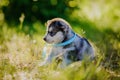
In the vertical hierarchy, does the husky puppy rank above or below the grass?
above

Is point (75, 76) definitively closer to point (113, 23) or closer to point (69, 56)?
point (69, 56)

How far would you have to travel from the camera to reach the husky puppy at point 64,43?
11.7ft

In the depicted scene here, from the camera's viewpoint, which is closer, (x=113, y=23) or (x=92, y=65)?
(x=92, y=65)

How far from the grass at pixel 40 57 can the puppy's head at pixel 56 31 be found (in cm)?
Answer: 16

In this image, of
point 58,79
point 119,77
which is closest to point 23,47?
point 58,79

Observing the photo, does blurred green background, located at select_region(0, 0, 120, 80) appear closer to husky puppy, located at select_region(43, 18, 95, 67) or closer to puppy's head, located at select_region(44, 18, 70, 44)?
husky puppy, located at select_region(43, 18, 95, 67)

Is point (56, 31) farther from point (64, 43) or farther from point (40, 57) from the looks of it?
point (40, 57)

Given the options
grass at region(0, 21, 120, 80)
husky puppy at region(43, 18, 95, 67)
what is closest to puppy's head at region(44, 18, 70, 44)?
husky puppy at region(43, 18, 95, 67)

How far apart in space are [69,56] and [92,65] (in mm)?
151

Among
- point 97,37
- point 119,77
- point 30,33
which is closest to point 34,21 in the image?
point 30,33

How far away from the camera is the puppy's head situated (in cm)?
356

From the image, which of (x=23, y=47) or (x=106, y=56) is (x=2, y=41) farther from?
(x=106, y=56)

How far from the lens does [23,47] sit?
381 centimetres

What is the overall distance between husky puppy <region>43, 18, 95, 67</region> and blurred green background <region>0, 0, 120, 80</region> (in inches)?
3.0
